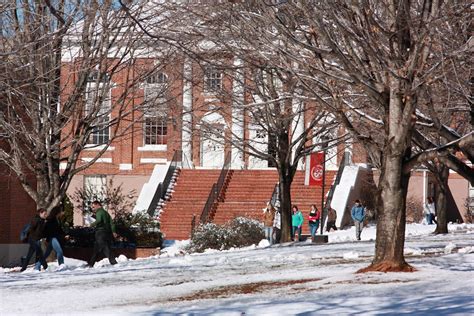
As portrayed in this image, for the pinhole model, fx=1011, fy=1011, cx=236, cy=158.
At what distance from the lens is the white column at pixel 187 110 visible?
26.7 metres

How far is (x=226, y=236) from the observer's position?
31188 millimetres

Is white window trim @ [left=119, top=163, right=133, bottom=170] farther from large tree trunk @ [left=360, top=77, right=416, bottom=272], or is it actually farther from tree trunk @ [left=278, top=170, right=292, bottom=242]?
large tree trunk @ [left=360, top=77, right=416, bottom=272]

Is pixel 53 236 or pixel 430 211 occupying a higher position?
pixel 430 211

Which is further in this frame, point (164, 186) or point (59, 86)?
point (164, 186)

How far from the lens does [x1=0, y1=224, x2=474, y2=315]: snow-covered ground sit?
1291 centimetres

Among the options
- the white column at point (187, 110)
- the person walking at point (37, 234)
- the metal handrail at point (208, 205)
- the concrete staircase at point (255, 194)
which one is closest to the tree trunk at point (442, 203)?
the concrete staircase at point (255, 194)

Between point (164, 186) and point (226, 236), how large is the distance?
470 inches

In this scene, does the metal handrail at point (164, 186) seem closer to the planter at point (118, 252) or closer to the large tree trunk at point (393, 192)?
the planter at point (118, 252)

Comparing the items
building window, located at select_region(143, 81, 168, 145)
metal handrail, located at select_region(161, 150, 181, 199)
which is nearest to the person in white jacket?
metal handrail, located at select_region(161, 150, 181, 199)

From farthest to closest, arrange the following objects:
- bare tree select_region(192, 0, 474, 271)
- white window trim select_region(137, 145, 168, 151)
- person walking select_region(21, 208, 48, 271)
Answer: white window trim select_region(137, 145, 168, 151) < person walking select_region(21, 208, 48, 271) < bare tree select_region(192, 0, 474, 271)

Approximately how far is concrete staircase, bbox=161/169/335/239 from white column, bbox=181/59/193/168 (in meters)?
1.90

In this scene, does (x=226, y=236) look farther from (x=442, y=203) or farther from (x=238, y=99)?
(x=442, y=203)

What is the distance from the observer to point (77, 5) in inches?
Answer: 854

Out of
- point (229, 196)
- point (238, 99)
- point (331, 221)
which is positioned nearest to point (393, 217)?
point (238, 99)
